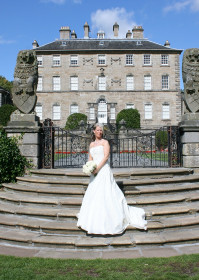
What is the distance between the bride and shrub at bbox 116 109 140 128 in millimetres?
31200

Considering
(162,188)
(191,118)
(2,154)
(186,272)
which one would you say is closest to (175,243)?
(186,272)

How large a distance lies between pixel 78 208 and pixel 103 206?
1079mm

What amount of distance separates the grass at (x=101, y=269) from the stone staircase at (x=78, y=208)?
25.1 inches

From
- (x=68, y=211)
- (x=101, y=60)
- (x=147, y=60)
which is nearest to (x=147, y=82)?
(x=147, y=60)

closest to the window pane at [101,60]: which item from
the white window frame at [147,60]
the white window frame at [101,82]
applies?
the white window frame at [101,82]

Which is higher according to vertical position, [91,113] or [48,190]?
[91,113]

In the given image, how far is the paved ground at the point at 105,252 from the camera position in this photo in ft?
15.1

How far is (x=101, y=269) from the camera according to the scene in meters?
4.04

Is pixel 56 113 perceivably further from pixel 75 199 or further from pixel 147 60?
pixel 75 199

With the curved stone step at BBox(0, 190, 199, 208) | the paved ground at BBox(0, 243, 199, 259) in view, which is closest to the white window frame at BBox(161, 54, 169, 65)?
the curved stone step at BBox(0, 190, 199, 208)

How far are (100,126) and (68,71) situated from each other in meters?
36.4

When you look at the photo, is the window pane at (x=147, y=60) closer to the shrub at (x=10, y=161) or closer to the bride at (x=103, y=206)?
the shrub at (x=10, y=161)

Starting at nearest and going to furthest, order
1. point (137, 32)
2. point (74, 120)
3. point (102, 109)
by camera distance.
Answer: point (74, 120)
point (102, 109)
point (137, 32)

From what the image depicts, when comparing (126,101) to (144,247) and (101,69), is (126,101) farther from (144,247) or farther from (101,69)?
(144,247)
